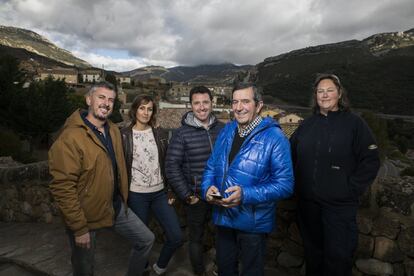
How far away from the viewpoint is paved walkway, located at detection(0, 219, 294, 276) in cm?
299

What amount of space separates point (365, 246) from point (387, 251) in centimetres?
17

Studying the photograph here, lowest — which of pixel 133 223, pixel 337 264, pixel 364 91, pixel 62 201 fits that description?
pixel 337 264

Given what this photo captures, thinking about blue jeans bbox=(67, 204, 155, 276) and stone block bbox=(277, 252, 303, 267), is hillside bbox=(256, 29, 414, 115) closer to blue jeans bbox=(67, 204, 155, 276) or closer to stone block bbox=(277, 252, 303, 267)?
stone block bbox=(277, 252, 303, 267)

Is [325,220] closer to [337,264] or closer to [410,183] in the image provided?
[337,264]

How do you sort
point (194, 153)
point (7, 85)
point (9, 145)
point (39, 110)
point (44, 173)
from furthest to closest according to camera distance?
point (39, 110)
point (7, 85)
point (9, 145)
point (44, 173)
point (194, 153)

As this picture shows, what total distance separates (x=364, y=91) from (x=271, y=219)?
74.6 meters

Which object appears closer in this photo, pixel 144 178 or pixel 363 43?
pixel 144 178

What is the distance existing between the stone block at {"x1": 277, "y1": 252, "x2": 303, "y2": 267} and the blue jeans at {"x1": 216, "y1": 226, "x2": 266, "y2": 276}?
31.8 inches

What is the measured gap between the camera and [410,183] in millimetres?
2754

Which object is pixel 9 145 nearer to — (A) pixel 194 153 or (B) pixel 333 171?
(A) pixel 194 153

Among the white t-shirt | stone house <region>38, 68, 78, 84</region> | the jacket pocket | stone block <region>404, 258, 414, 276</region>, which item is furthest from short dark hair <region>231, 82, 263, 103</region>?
stone house <region>38, 68, 78, 84</region>

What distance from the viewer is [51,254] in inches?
131

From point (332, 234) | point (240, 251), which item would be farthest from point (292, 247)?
point (240, 251)

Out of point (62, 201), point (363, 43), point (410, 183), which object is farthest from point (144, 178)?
point (363, 43)
